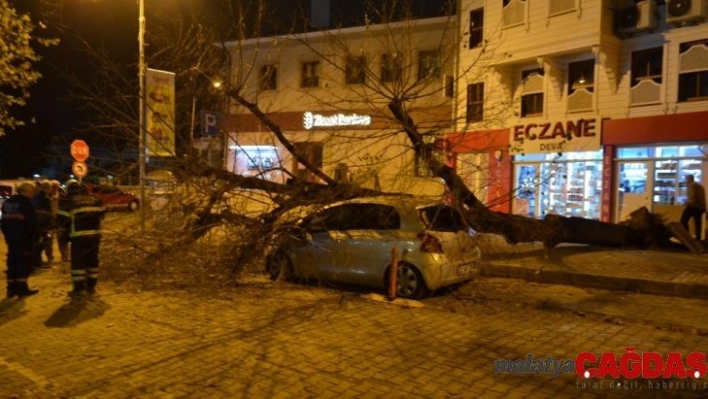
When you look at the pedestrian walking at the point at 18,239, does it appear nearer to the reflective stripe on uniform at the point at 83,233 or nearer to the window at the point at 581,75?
the reflective stripe on uniform at the point at 83,233

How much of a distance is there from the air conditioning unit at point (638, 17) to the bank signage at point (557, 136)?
108 inches

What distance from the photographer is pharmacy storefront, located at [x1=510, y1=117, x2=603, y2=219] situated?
17.5 metres

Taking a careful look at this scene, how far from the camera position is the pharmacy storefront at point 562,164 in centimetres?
1753

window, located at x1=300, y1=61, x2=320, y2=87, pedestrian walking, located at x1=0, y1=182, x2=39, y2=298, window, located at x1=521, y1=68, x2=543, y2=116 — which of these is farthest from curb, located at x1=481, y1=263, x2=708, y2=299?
window, located at x1=300, y1=61, x2=320, y2=87

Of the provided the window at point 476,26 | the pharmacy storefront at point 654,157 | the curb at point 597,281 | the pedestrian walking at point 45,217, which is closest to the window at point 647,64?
the pharmacy storefront at point 654,157

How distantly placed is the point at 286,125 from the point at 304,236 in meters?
16.4

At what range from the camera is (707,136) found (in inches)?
586

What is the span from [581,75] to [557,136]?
6.79 ft

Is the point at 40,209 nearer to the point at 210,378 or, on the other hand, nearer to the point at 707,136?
the point at 210,378

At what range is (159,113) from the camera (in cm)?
1023

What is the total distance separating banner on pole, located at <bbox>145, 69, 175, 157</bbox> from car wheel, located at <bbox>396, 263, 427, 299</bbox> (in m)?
4.21

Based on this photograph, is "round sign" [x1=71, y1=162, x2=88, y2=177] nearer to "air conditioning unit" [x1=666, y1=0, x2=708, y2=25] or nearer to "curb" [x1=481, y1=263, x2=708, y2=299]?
"curb" [x1=481, y1=263, x2=708, y2=299]

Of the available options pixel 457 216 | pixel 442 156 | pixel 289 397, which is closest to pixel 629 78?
pixel 442 156

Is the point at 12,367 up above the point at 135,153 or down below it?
below
